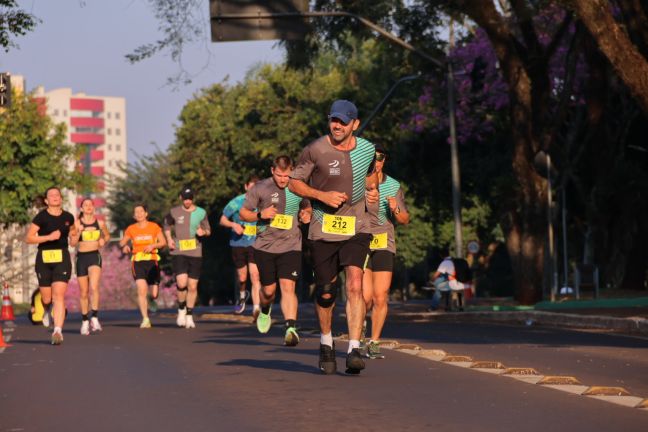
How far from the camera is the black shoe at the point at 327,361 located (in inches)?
488

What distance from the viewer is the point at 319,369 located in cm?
1292

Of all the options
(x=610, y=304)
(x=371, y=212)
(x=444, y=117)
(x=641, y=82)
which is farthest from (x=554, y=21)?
(x=371, y=212)

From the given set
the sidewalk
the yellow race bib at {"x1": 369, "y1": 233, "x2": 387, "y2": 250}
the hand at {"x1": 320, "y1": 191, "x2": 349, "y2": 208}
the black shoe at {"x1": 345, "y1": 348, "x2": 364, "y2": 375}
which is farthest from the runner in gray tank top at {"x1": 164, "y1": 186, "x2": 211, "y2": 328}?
the black shoe at {"x1": 345, "y1": 348, "x2": 364, "y2": 375}

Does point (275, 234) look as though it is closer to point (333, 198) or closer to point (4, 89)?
point (333, 198)

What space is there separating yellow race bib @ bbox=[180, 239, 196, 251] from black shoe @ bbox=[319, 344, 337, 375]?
37.3 feet

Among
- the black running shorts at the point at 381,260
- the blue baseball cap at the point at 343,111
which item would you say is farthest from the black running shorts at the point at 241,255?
the blue baseball cap at the point at 343,111

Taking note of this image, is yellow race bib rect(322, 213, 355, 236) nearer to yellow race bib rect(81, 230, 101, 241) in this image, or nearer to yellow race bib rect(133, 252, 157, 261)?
yellow race bib rect(81, 230, 101, 241)

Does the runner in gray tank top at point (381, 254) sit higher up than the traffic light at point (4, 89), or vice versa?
the traffic light at point (4, 89)

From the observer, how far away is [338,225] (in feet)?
40.6

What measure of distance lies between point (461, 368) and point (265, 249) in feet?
16.5

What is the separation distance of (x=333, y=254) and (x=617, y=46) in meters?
10.6

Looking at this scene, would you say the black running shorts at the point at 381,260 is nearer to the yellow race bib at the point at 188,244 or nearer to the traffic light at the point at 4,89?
the yellow race bib at the point at 188,244

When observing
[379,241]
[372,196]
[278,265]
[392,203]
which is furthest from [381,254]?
[278,265]

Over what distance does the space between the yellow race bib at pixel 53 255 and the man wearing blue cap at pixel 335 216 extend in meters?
7.24
